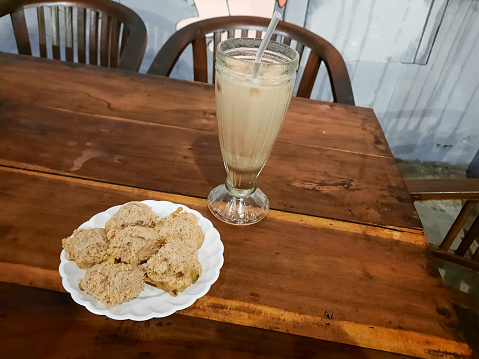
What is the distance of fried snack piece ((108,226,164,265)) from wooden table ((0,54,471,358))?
0.23ft

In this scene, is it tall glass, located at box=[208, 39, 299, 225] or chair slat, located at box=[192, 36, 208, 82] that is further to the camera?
chair slat, located at box=[192, 36, 208, 82]

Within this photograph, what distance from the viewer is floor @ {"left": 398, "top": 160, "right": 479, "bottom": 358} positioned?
1.20 metres

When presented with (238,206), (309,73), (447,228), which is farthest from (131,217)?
(447,228)

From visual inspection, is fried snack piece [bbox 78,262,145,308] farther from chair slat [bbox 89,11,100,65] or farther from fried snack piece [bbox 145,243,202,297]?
chair slat [bbox 89,11,100,65]

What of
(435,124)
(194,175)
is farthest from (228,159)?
(435,124)

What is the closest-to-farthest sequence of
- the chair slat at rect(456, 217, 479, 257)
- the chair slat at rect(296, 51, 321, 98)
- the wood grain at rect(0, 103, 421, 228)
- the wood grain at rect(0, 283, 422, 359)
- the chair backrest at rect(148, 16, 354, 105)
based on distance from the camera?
the wood grain at rect(0, 283, 422, 359) < the wood grain at rect(0, 103, 421, 228) < the chair slat at rect(456, 217, 479, 257) < the chair backrest at rect(148, 16, 354, 105) < the chair slat at rect(296, 51, 321, 98)

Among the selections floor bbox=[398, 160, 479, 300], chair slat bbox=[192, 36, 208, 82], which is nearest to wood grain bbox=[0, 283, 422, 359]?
chair slat bbox=[192, 36, 208, 82]

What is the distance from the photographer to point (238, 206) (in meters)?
0.60

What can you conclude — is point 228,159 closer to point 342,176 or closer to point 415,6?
point 342,176

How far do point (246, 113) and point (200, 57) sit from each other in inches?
29.1

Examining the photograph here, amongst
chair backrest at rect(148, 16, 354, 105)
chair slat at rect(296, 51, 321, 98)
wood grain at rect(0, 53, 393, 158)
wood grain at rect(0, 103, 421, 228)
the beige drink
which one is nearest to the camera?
the beige drink

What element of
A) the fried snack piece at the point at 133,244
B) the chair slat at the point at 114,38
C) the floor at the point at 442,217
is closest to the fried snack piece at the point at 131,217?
the fried snack piece at the point at 133,244

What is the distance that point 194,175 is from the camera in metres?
0.67

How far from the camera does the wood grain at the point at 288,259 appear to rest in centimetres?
47
